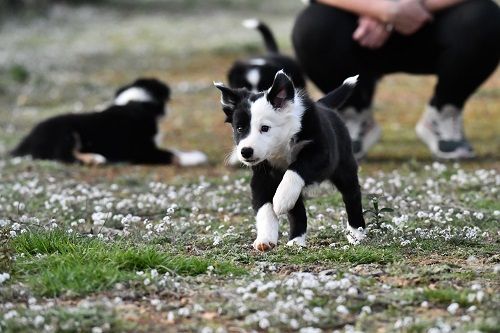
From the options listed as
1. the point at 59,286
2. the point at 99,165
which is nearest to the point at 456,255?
the point at 59,286

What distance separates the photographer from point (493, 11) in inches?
391

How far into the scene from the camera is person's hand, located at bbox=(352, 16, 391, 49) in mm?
9727

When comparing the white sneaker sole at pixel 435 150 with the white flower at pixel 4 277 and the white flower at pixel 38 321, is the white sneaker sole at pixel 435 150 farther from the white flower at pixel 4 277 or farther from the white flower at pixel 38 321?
the white flower at pixel 38 321

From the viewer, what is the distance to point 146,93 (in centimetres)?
1144

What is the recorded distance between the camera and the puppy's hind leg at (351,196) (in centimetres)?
630

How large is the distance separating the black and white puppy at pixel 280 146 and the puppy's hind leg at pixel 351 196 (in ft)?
0.45

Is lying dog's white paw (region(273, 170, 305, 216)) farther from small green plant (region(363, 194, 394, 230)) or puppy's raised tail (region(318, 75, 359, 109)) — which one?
puppy's raised tail (region(318, 75, 359, 109))

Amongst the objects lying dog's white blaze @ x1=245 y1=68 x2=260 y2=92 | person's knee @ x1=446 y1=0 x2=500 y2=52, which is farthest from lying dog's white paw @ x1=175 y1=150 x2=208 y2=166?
person's knee @ x1=446 y1=0 x2=500 y2=52

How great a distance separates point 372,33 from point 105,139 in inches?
126

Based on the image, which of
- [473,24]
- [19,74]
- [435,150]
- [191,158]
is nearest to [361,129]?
[435,150]

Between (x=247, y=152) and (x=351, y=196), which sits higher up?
(x=247, y=152)

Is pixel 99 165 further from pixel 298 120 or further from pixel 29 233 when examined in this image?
pixel 298 120

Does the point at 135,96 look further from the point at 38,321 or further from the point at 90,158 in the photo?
the point at 38,321

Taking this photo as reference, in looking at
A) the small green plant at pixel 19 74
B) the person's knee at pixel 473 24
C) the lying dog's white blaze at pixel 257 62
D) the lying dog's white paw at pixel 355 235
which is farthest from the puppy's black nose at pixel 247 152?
the small green plant at pixel 19 74
